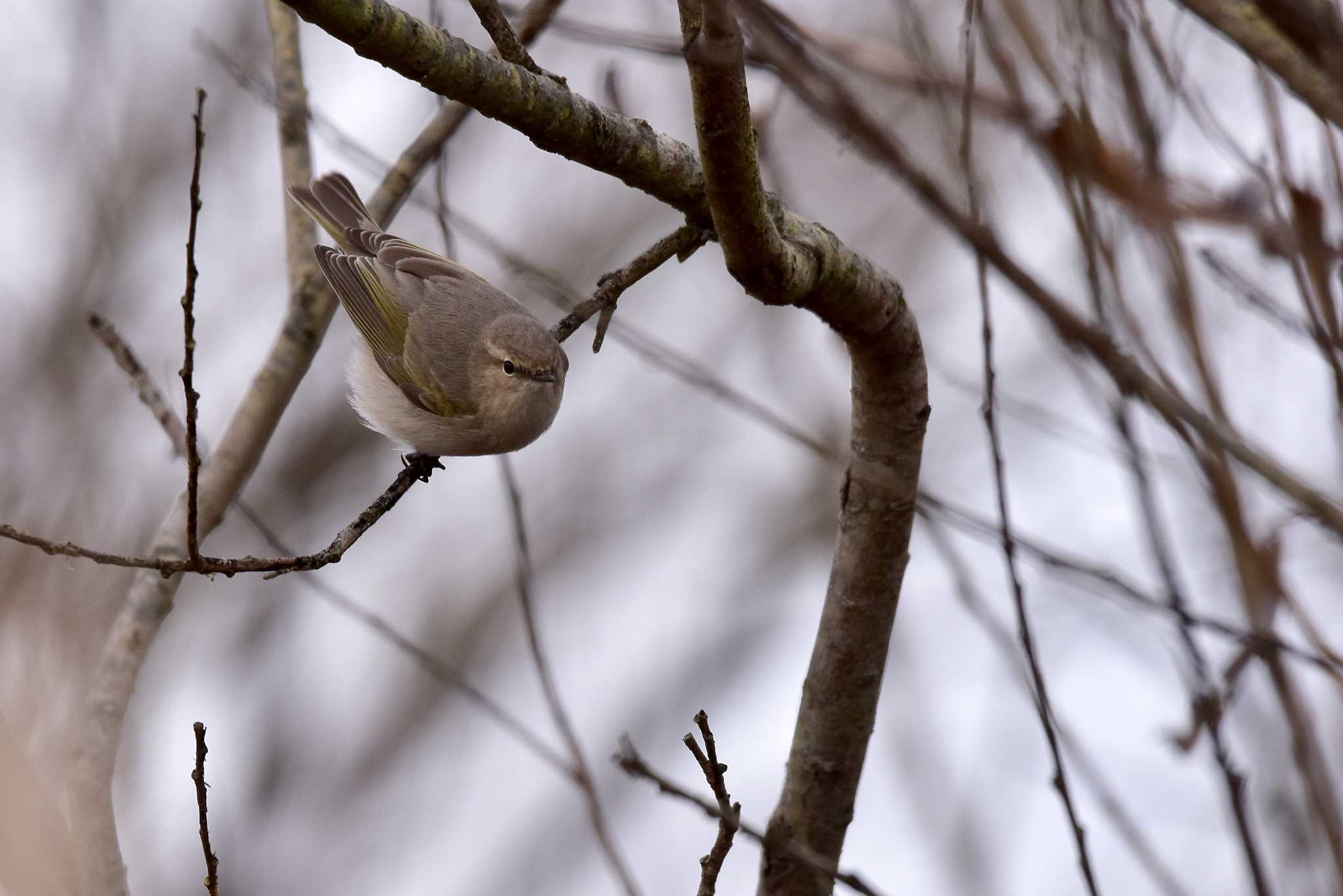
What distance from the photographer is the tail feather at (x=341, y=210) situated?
5.13 meters

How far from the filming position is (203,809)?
2221mm

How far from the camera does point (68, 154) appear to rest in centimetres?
962

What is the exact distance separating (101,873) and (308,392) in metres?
8.23

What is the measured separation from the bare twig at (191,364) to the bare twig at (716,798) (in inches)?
46.0

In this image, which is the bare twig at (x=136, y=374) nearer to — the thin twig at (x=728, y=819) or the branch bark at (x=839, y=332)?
the branch bark at (x=839, y=332)

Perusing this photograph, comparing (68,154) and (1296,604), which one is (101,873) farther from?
(68,154)

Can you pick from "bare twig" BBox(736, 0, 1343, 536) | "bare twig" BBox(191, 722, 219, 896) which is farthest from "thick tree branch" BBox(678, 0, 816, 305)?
"bare twig" BBox(191, 722, 219, 896)

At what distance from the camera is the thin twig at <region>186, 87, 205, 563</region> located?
96.9 inches

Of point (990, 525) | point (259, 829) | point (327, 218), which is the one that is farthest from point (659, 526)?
point (990, 525)

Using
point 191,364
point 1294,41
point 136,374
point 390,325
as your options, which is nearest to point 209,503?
point 136,374

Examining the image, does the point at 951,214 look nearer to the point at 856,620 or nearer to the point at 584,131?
the point at 584,131

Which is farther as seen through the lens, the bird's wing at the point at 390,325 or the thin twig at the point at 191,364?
the bird's wing at the point at 390,325

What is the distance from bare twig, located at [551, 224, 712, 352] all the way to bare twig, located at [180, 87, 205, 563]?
1035 millimetres

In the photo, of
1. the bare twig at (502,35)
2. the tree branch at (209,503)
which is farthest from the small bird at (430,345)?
the bare twig at (502,35)
